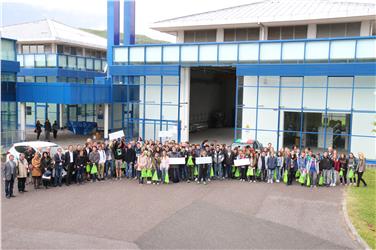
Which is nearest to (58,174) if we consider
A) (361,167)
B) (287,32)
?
(361,167)

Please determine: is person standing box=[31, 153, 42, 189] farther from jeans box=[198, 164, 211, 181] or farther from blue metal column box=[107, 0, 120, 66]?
blue metal column box=[107, 0, 120, 66]

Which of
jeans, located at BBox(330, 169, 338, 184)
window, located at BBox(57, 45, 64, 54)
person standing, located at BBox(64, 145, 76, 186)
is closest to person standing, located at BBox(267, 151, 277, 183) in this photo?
jeans, located at BBox(330, 169, 338, 184)

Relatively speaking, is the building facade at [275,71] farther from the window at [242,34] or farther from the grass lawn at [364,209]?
the grass lawn at [364,209]

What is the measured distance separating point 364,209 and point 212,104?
3183cm

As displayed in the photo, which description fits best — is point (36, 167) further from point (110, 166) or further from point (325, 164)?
point (325, 164)

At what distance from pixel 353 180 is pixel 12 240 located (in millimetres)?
14027

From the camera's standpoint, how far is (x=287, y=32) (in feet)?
94.2

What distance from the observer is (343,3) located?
30.3m

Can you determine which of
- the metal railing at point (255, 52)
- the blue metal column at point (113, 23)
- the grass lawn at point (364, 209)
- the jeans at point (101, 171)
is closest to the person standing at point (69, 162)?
the jeans at point (101, 171)

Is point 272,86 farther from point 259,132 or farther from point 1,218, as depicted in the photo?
point 1,218

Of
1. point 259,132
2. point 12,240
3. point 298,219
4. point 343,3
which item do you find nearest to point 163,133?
point 259,132

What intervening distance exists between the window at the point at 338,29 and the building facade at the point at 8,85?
806 inches

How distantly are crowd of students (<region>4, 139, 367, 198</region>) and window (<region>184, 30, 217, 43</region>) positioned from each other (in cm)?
1383

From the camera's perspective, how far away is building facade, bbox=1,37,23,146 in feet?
90.1
